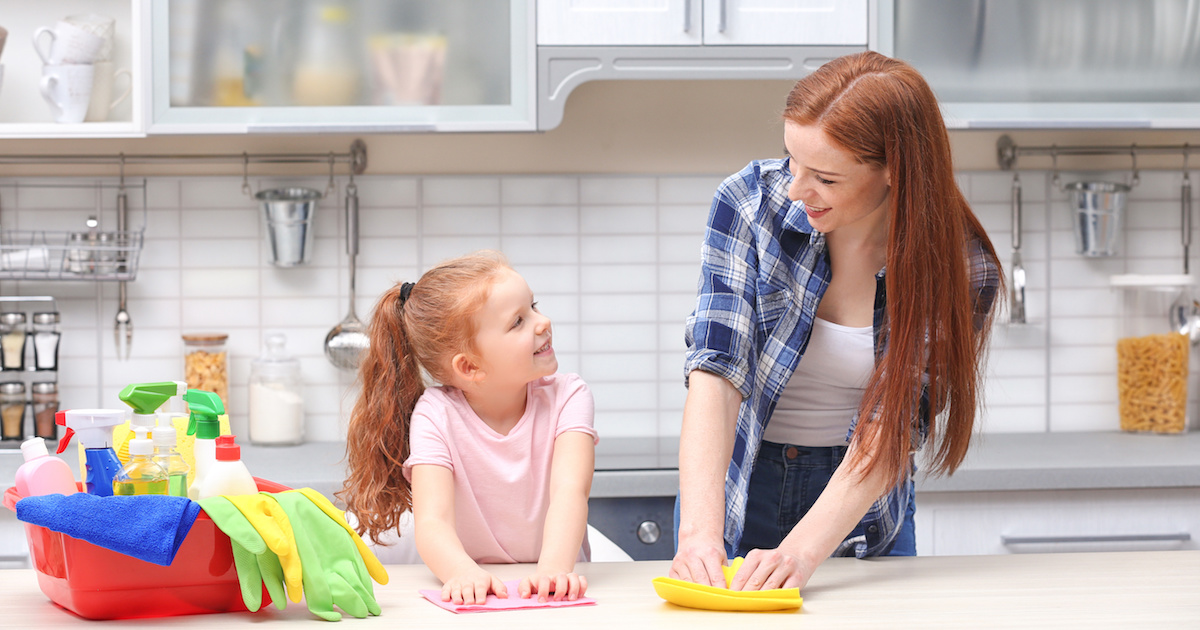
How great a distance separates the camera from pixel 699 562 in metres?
0.89

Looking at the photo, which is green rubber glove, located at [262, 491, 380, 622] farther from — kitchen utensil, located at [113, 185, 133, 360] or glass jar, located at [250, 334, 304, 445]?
kitchen utensil, located at [113, 185, 133, 360]

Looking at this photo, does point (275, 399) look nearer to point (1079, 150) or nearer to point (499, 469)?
point (499, 469)

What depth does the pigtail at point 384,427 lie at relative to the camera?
3.74 feet

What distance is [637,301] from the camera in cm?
215

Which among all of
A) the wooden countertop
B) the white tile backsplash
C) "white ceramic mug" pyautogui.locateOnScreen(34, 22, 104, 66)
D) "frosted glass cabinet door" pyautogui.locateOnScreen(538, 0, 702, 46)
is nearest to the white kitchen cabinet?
"frosted glass cabinet door" pyautogui.locateOnScreen(538, 0, 702, 46)

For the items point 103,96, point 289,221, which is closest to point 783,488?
point 289,221

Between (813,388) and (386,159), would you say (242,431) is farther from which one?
(813,388)

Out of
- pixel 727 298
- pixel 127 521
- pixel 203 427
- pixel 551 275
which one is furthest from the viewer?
pixel 551 275

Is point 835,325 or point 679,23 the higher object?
point 679,23

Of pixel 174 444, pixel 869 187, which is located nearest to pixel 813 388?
pixel 869 187

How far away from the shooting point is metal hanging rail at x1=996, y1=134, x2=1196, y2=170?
2.14 m

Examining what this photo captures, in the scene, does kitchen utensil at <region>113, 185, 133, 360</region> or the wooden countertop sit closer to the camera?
the wooden countertop

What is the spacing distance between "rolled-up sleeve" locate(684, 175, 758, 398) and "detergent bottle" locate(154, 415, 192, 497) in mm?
509

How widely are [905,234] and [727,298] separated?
0.21 meters
